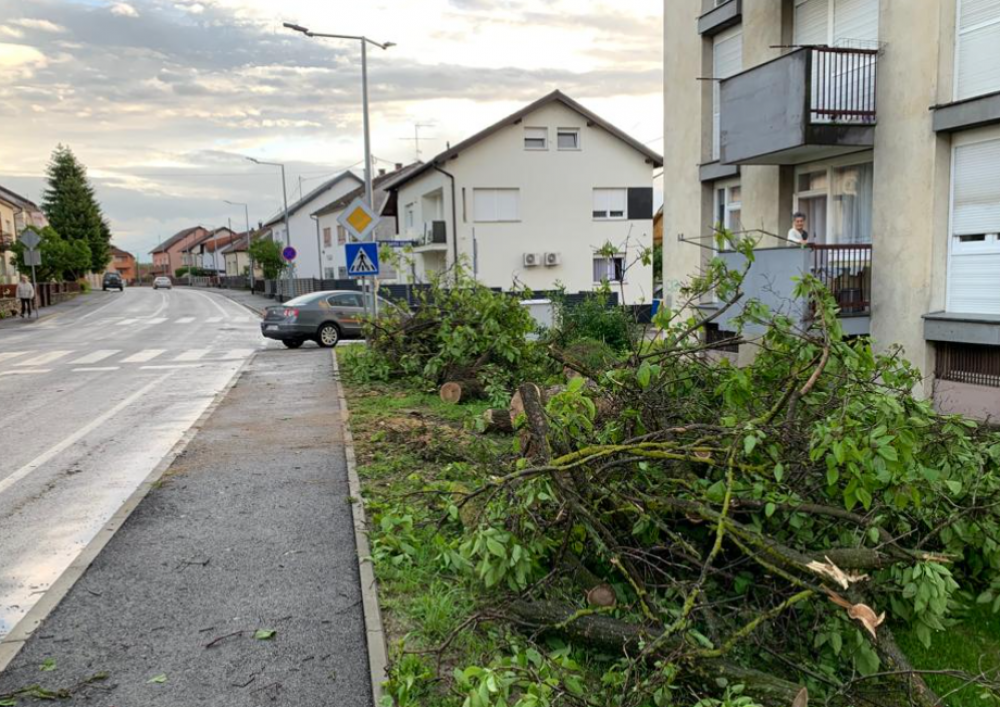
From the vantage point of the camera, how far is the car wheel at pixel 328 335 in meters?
23.7

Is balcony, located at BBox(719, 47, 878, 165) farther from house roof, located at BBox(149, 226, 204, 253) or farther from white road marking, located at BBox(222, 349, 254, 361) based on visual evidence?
house roof, located at BBox(149, 226, 204, 253)

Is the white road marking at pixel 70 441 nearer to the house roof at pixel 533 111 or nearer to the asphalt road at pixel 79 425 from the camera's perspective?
the asphalt road at pixel 79 425

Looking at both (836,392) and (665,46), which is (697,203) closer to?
(665,46)

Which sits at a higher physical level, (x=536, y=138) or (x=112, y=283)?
(x=536, y=138)

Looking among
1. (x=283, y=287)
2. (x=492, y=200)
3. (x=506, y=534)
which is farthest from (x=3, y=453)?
(x=283, y=287)

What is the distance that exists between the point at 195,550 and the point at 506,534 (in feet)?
9.44

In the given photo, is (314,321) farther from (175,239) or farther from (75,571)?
(175,239)

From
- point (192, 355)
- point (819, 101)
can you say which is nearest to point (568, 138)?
point (192, 355)

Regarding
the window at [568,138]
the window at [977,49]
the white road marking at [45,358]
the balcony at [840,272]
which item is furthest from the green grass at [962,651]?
the window at [568,138]

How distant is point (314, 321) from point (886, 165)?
53.7ft

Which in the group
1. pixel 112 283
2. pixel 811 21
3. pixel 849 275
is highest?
pixel 811 21

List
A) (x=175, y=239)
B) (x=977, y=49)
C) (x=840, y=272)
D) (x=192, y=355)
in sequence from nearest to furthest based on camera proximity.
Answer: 1. (x=977, y=49)
2. (x=840, y=272)
3. (x=192, y=355)
4. (x=175, y=239)

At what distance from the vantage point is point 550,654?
166 inches

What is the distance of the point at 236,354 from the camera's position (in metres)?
21.9
